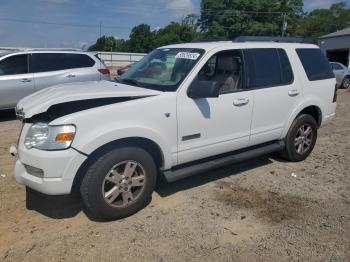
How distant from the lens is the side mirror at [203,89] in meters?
4.18

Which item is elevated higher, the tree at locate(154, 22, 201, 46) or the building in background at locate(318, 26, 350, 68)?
the tree at locate(154, 22, 201, 46)

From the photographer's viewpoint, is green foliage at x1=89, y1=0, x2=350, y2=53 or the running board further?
green foliage at x1=89, y1=0, x2=350, y2=53

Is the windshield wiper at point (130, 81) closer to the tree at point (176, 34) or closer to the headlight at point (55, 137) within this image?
the headlight at point (55, 137)

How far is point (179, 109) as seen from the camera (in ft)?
14.0

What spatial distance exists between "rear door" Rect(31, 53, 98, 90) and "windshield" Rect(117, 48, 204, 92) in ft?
15.6

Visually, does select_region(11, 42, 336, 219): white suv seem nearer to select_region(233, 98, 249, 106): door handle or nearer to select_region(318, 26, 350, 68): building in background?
select_region(233, 98, 249, 106): door handle

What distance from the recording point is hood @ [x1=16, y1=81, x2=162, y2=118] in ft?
12.2

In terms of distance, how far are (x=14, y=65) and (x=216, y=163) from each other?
21.1 feet

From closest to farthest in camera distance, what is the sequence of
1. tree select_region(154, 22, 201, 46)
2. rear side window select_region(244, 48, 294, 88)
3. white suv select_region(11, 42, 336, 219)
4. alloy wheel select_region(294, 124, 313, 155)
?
white suv select_region(11, 42, 336, 219) → rear side window select_region(244, 48, 294, 88) → alloy wheel select_region(294, 124, 313, 155) → tree select_region(154, 22, 201, 46)

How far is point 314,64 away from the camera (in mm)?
6035

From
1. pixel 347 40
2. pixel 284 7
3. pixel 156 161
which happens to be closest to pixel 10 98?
pixel 156 161

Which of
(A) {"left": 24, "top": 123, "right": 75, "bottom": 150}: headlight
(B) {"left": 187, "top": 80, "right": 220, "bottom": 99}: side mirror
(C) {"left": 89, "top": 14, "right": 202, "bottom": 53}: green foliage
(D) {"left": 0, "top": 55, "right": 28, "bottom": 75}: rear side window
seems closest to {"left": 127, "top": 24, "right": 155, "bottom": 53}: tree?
(C) {"left": 89, "top": 14, "right": 202, "bottom": 53}: green foliage

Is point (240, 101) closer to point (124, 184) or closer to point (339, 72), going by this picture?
point (124, 184)

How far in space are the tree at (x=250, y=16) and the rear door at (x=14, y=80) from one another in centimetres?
6055
